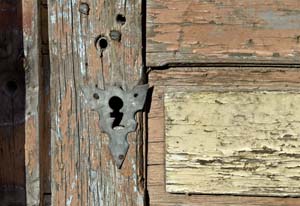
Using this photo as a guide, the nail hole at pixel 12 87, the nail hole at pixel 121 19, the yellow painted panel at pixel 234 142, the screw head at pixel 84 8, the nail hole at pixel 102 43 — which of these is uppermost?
the screw head at pixel 84 8

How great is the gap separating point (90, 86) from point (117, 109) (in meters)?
0.07

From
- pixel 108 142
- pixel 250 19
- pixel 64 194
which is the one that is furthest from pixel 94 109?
pixel 250 19

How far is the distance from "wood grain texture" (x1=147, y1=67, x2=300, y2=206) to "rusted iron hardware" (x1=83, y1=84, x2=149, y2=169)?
0.04 meters

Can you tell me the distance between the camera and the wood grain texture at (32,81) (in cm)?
148

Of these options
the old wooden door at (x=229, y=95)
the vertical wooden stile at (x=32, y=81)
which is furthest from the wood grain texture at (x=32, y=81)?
the old wooden door at (x=229, y=95)

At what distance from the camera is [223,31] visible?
144 cm

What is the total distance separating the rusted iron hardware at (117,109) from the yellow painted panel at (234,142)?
0.07 m

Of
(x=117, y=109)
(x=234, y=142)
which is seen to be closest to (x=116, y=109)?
(x=117, y=109)

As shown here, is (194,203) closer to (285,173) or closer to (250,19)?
(285,173)

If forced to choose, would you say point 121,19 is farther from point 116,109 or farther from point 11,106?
point 11,106

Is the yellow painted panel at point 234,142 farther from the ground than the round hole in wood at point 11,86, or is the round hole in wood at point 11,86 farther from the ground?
the round hole in wood at point 11,86

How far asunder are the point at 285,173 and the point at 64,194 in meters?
0.46

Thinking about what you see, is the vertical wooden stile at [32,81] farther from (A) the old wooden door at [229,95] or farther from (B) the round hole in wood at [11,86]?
(A) the old wooden door at [229,95]

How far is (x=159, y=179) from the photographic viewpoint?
1484 mm
